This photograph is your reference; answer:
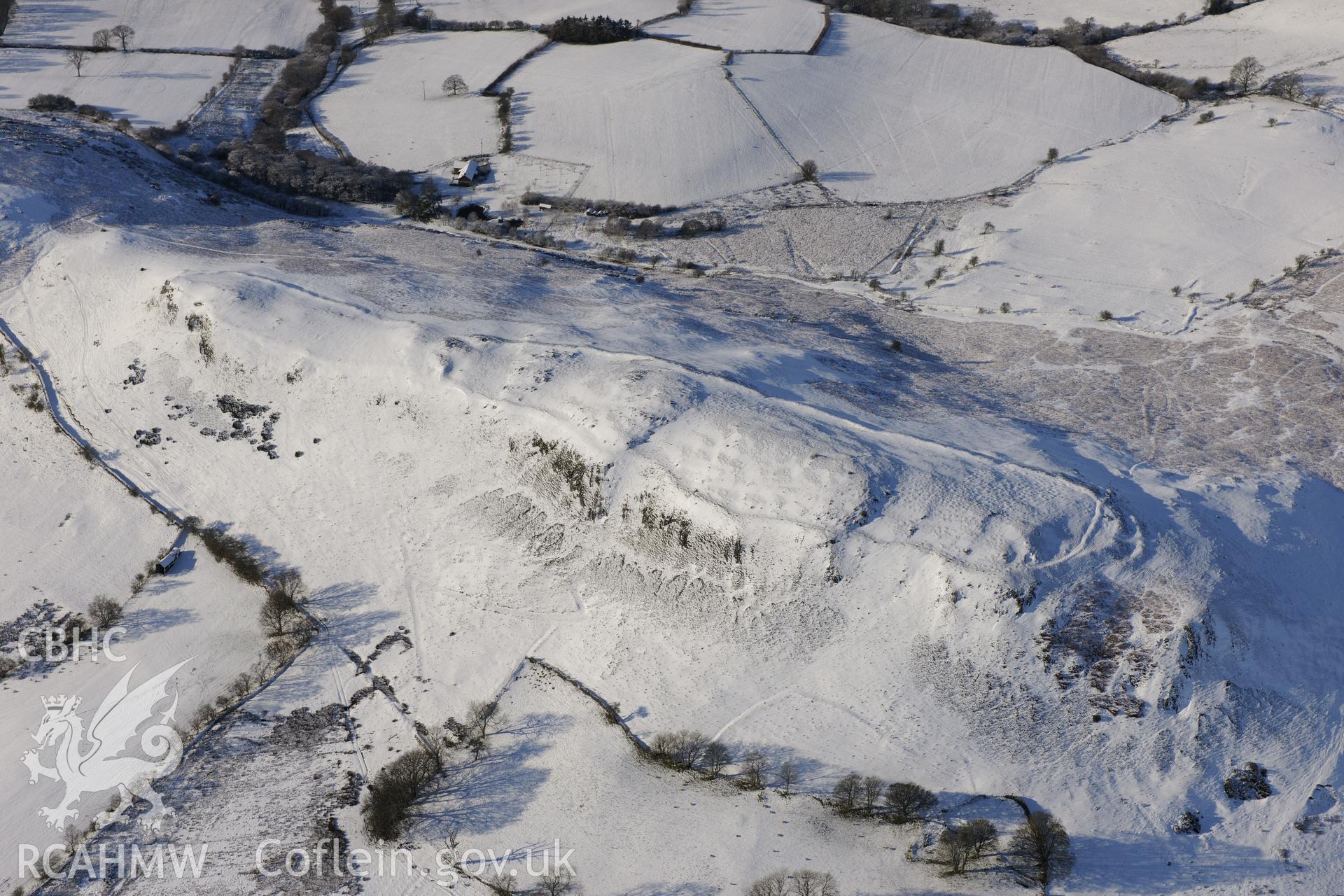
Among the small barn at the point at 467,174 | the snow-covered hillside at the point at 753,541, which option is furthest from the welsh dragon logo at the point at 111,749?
the small barn at the point at 467,174

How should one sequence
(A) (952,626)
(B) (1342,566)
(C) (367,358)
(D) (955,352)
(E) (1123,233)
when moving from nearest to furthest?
(A) (952,626)
(B) (1342,566)
(C) (367,358)
(D) (955,352)
(E) (1123,233)

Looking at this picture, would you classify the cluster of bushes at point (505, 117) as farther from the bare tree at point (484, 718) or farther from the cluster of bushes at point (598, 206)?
the bare tree at point (484, 718)

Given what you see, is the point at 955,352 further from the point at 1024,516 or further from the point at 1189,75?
the point at 1189,75

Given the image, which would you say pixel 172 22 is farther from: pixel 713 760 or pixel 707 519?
pixel 713 760

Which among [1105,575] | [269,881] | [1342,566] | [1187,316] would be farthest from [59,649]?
[1187,316]

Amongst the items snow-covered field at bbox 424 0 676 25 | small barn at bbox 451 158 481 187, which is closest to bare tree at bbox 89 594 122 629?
small barn at bbox 451 158 481 187

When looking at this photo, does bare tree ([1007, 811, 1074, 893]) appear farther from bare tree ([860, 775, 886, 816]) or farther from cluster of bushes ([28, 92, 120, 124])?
cluster of bushes ([28, 92, 120, 124])
